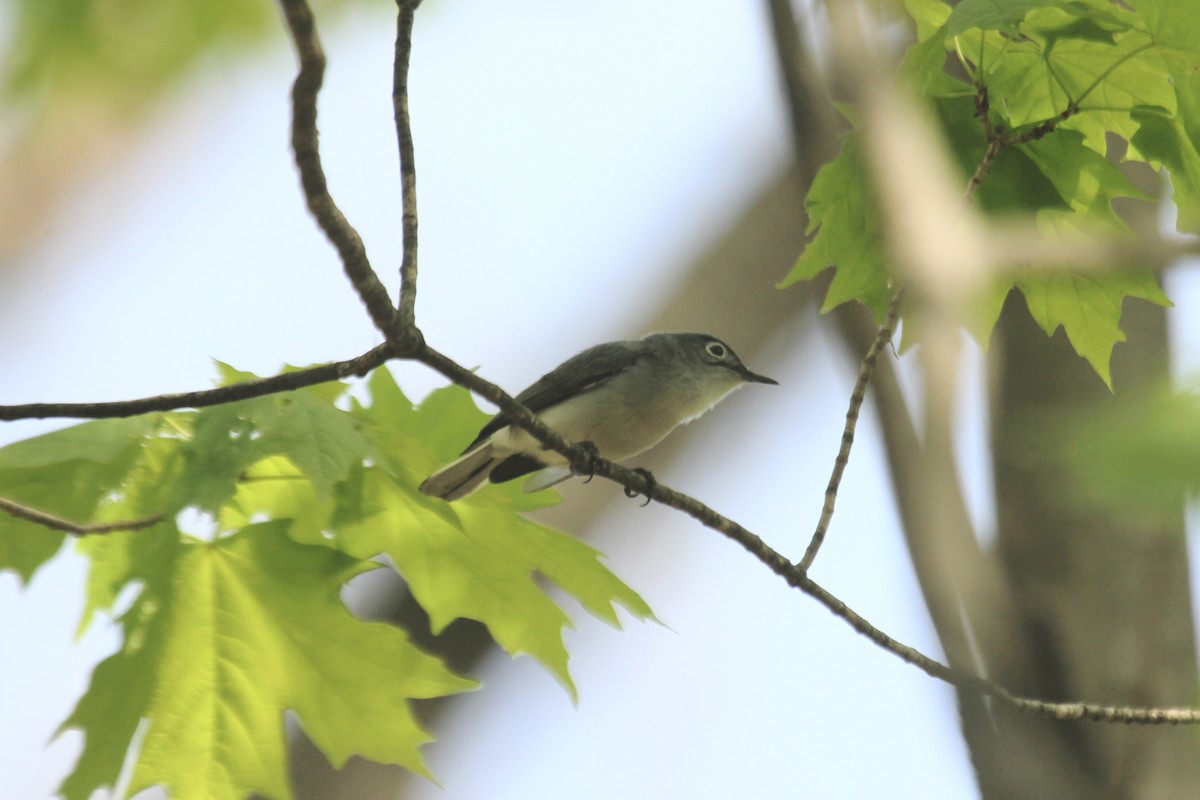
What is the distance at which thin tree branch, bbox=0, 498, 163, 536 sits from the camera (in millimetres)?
2076

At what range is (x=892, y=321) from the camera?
260 cm

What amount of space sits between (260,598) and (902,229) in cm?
149

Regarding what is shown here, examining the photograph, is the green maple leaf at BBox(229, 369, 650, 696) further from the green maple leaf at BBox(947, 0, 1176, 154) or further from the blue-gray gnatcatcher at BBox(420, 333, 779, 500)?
the green maple leaf at BBox(947, 0, 1176, 154)

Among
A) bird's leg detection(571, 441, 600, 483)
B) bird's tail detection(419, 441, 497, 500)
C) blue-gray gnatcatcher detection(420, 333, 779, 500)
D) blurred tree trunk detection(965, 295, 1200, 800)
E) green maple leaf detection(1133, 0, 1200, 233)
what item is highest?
blue-gray gnatcatcher detection(420, 333, 779, 500)

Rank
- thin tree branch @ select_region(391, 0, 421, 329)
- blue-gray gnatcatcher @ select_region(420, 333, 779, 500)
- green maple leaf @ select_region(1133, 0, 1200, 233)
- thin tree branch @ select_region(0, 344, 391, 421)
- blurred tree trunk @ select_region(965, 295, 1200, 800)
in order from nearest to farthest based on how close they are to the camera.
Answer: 1. thin tree branch @ select_region(0, 344, 391, 421)
2. thin tree branch @ select_region(391, 0, 421, 329)
3. green maple leaf @ select_region(1133, 0, 1200, 233)
4. blurred tree trunk @ select_region(965, 295, 1200, 800)
5. blue-gray gnatcatcher @ select_region(420, 333, 779, 500)

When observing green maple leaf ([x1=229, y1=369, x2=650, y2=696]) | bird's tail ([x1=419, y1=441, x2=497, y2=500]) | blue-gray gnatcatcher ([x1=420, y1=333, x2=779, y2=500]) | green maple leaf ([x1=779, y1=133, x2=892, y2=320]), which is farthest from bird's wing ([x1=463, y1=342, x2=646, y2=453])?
green maple leaf ([x1=229, y1=369, x2=650, y2=696])

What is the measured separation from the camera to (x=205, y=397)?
1.87 meters

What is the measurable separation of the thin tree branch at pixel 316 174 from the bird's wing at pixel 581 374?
2.35 m

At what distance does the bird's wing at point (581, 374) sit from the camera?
4.27m

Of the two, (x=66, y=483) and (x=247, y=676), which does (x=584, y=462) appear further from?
(x=66, y=483)

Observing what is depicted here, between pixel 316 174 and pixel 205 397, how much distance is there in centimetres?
43

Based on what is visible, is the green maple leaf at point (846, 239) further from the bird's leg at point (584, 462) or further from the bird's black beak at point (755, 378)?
the bird's black beak at point (755, 378)

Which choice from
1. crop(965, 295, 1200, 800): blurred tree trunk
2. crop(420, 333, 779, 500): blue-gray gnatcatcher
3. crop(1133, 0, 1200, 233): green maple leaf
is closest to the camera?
crop(1133, 0, 1200, 233): green maple leaf

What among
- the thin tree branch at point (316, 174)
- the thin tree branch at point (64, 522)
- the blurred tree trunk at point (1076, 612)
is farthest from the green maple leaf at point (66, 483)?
the blurred tree trunk at point (1076, 612)
